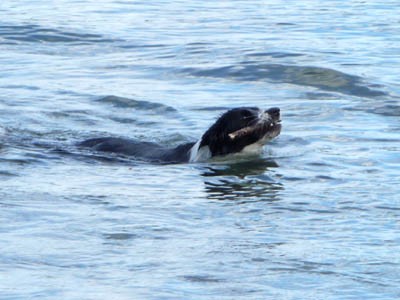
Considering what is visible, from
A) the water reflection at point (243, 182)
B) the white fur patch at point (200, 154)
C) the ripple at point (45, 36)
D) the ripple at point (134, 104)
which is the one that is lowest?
the water reflection at point (243, 182)

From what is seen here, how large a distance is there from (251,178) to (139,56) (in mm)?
6218

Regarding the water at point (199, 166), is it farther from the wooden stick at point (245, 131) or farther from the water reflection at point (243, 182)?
the wooden stick at point (245, 131)

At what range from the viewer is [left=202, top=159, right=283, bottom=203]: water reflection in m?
7.82

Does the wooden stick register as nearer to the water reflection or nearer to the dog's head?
the dog's head

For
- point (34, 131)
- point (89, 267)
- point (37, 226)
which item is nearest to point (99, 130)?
point (34, 131)

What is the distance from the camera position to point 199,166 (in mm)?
8773

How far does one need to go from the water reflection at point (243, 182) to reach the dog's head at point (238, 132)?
135mm

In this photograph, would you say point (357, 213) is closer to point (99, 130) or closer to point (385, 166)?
point (385, 166)

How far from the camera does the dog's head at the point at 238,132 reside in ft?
28.5

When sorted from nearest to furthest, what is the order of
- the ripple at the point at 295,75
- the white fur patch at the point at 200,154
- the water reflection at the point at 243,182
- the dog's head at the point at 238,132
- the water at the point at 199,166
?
the water at the point at 199,166, the water reflection at the point at 243,182, the dog's head at the point at 238,132, the white fur patch at the point at 200,154, the ripple at the point at 295,75

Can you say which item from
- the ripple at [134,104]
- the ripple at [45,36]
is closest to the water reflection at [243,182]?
the ripple at [134,104]

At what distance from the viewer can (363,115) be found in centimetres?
1078

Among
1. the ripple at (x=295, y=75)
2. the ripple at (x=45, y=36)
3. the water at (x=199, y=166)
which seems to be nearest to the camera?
the water at (x=199, y=166)

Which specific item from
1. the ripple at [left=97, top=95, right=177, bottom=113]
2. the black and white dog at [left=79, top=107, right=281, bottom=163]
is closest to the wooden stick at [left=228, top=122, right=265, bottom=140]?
the black and white dog at [left=79, top=107, right=281, bottom=163]
